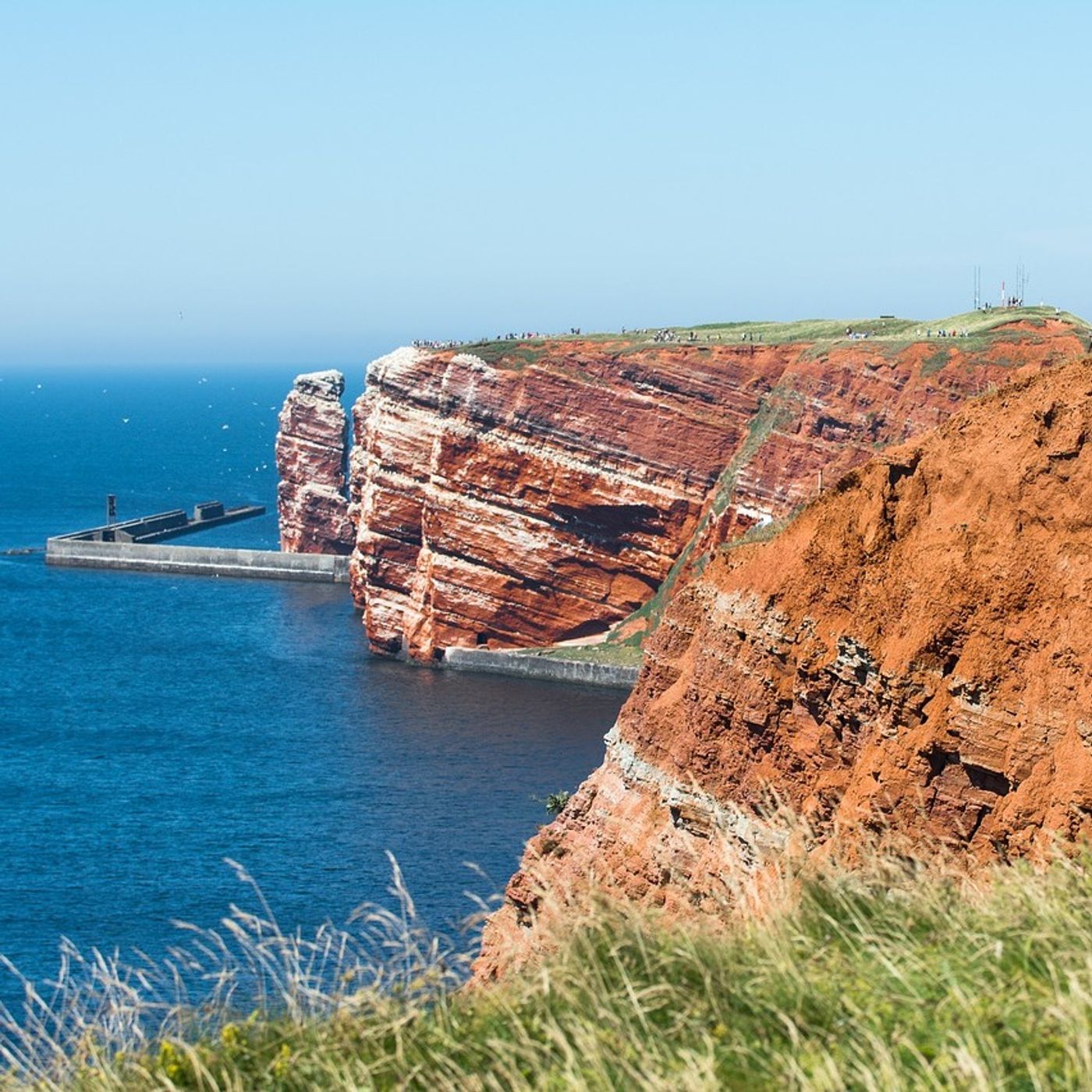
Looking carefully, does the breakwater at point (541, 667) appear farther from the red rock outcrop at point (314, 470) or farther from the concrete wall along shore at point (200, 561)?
the red rock outcrop at point (314, 470)

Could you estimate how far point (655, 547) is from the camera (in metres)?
81.5

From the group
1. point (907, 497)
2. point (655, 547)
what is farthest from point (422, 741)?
point (907, 497)

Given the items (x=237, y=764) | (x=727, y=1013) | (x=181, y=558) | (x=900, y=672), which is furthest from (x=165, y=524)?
(x=727, y=1013)

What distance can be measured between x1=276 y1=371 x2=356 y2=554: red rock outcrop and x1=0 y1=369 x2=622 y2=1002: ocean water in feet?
36.1

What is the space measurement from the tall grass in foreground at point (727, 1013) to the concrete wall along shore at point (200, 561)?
309ft

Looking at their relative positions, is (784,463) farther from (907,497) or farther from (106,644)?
(907,497)

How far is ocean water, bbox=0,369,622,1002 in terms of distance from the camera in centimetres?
4297

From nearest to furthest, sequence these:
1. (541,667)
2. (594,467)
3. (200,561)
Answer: (541,667) → (594,467) → (200,561)

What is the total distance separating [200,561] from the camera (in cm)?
10981

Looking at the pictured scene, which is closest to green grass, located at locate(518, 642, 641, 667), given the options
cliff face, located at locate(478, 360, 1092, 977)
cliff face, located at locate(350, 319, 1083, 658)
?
cliff face, located at locate(350, 319, 1083, 658)

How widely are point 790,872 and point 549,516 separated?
68.0 meters

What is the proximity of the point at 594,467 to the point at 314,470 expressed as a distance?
35.1m

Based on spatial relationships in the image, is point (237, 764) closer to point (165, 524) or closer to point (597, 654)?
point (597, 654)

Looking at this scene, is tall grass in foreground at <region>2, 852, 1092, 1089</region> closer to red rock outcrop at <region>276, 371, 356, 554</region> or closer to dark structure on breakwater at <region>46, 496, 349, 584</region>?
dark structure on breakwater at <region>46, 496, 349, 584</region>
